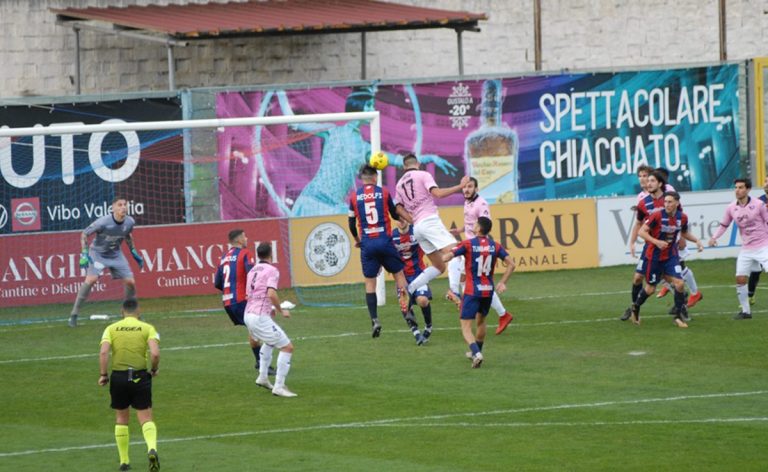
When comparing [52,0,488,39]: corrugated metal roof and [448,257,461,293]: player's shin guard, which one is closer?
[448,257,461,293]: player's shin guard

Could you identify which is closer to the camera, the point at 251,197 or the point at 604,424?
the point at 604,424

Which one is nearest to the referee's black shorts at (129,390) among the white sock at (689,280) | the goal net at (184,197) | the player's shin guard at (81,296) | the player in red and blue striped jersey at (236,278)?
the player in red and blue striped jersey at (236,278)

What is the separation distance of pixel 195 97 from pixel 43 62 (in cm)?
493

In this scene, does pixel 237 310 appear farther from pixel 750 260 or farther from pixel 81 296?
pixel 750 260

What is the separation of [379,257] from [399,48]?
15.3 meters

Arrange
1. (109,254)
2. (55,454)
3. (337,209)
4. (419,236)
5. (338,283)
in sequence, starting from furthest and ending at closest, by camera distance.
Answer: (337,209), (338,283), (109,254), (419,236), (55,454)

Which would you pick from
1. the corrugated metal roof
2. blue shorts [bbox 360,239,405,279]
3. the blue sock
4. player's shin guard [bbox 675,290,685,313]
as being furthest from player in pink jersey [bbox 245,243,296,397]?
the corrugated metal roof

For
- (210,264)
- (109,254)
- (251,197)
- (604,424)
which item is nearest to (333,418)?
(604,424)

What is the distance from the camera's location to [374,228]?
65.8 ft

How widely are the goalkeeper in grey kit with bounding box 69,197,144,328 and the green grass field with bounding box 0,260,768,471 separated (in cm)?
76

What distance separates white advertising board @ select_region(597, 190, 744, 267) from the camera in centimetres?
2864

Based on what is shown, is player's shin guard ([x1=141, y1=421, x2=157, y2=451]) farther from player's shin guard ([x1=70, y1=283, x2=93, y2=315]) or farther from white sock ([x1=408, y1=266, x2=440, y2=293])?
player's shin guard ([x1=70, y1=283, x2=93, y2=315])

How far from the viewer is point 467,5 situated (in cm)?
3509

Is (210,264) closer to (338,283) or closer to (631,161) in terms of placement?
(338,283)
